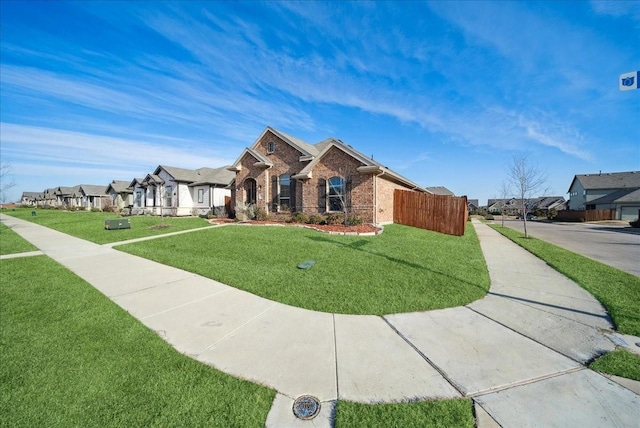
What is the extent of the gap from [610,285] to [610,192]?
6085cm

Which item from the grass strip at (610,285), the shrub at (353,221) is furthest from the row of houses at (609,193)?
the grass strip at (610,285)

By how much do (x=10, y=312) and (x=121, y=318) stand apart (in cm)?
221

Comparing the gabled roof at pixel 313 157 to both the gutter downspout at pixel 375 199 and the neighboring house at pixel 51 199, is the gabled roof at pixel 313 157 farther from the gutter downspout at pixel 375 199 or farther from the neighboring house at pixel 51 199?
the neighboring house at pixel 51 199

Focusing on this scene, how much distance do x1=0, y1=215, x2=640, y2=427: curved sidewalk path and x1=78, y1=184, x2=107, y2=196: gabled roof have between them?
61.2 metres

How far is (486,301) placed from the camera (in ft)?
16.6

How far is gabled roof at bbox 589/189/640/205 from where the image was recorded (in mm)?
38916

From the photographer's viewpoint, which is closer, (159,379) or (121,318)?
(159,379)

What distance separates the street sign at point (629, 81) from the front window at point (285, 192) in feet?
54.9

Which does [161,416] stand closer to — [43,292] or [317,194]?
[43,292]

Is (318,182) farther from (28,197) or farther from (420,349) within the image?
(28,197)

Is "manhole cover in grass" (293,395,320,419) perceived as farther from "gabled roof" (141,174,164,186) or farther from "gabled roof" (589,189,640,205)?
"gabled roof" (589,189,640,205)

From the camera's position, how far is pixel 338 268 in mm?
6965

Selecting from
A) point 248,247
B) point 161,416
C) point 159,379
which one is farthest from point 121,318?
point 248,247

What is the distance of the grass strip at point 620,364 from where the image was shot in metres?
2.86
